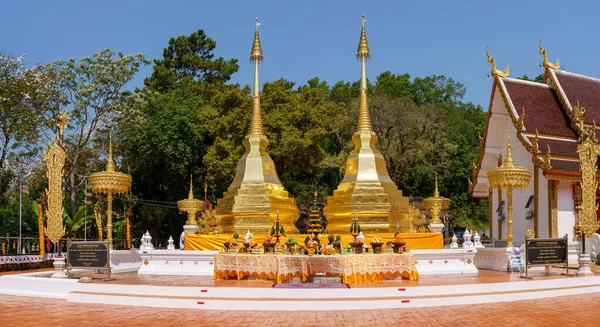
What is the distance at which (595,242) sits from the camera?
1964 cm

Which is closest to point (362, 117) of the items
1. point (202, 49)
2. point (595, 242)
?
point (595, 242)

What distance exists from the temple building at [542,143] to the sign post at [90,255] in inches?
571

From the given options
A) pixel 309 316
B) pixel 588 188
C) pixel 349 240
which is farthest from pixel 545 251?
pixel 309 316

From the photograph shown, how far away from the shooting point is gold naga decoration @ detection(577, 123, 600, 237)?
17.1 metres

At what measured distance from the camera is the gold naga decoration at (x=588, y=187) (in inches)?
674

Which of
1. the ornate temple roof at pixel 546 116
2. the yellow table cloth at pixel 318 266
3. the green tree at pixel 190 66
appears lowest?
the yellow table cloth at pixel 318 266

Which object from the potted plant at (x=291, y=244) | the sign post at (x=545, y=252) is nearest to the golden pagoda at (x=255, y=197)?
the potted plant at (x=291, y=244)

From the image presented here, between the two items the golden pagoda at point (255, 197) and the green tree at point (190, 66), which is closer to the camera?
the golden pagoda at point (255, 197)

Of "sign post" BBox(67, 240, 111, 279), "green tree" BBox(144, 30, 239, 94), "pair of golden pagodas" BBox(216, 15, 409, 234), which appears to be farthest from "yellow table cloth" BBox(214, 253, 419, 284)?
"green tree" BBox(144, 30, 239, 94)

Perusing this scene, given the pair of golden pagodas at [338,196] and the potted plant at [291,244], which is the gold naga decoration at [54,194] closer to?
the potted plant at [291,244]

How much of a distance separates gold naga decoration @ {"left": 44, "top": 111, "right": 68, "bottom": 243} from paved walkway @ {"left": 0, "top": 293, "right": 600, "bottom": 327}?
9.37 ft

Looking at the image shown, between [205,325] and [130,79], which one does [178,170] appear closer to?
[130,79]

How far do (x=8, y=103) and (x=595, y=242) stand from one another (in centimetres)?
2308

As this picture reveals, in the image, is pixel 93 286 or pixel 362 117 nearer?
pixel 93 286
